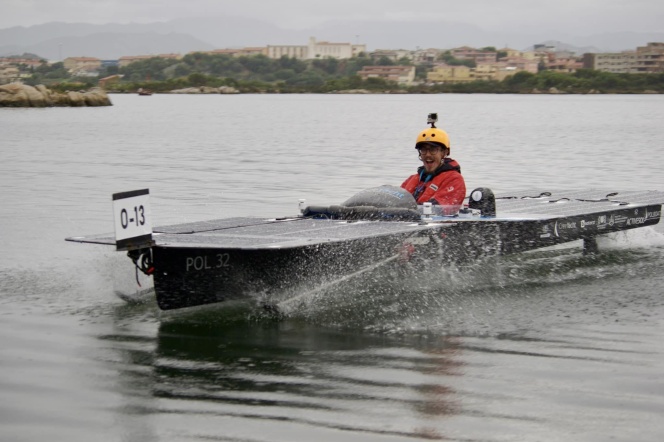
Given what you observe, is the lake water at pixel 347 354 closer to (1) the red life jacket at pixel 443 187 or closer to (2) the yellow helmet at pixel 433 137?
(1) the red life jacket at pixel 443 187

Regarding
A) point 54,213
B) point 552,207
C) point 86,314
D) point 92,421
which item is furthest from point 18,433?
point 54,213

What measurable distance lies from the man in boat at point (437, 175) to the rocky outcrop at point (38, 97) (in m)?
74.3

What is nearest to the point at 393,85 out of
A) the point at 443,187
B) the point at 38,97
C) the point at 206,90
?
the point at 206,90

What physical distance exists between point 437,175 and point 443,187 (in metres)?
0.22

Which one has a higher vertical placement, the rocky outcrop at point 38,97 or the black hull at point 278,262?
the black hull at point 278,262

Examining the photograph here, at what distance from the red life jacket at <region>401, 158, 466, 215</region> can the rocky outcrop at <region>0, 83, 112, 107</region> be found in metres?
74.4

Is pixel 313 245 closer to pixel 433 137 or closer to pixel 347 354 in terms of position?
pixel 347 354

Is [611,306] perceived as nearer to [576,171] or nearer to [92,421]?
[92,421]

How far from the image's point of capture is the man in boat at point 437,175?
42.3ft

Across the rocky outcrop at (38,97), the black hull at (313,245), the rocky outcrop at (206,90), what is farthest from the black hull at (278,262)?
the rocky outcrop at (206,90)

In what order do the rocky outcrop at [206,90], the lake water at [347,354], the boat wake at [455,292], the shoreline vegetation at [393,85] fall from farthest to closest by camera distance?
the rocky outcrop at [206,90], the shoreline vegetation at [393,85], the boat wake at [455,292], the lake water at [347,354]

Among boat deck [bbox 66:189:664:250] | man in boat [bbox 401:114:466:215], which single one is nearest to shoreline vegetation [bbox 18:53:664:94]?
boat deck [bbox 66:189:664:250]

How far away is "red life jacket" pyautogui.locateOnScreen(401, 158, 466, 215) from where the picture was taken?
42.3ft

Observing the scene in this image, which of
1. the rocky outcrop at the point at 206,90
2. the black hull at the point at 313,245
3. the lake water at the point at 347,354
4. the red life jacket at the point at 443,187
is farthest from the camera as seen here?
the rocky outcrop at the point at 206,90
